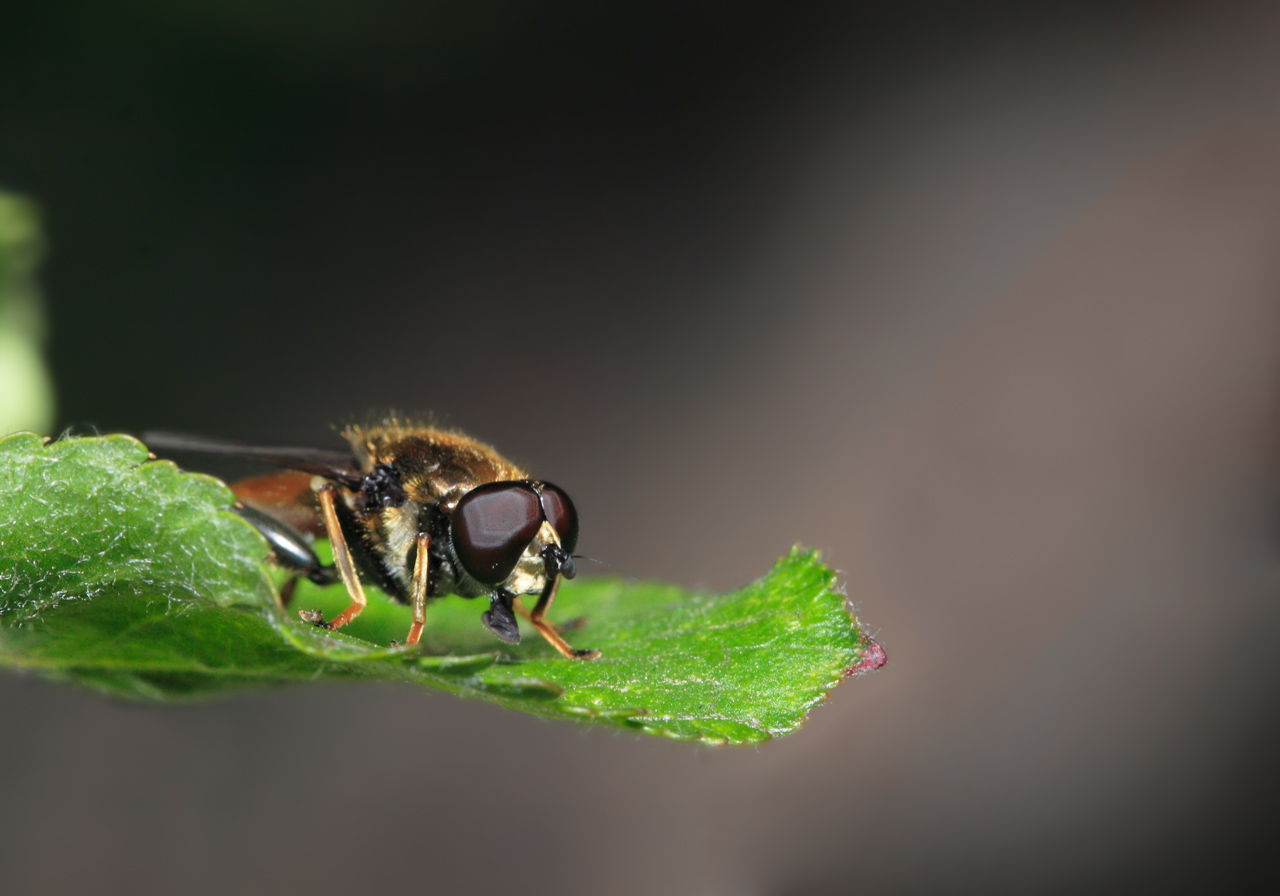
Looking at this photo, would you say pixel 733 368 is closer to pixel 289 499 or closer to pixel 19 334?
pixel 289 499

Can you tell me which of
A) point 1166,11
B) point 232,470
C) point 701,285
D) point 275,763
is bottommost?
point 275,763

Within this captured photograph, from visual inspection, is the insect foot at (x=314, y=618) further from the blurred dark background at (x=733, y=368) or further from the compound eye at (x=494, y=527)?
the blurred dark background at (x=733, y=368)

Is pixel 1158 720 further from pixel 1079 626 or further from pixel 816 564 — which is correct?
pixel 816 564

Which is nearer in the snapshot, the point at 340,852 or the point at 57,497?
the point at 57,497

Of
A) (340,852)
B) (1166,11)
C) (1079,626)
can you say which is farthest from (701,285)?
(340,852)

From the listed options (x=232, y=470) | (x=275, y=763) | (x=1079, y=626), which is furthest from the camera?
(x=1079, y=626)

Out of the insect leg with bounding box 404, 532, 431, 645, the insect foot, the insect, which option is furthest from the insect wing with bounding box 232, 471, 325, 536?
the insect foot

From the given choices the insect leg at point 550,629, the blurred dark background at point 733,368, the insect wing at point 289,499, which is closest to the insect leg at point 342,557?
the insect wing at point 289,499

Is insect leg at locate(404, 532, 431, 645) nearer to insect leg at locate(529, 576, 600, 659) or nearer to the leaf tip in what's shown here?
insect leg at locate(529, 576, 600, 659)
